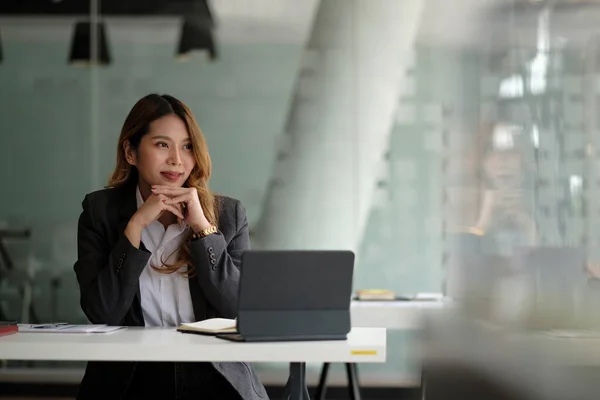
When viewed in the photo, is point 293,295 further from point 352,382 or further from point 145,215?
point 352,382

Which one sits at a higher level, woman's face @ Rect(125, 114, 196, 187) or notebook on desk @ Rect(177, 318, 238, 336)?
woman's face @ Rect(125, 114, 196, 187)

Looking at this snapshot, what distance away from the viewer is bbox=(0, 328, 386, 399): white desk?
7.34ft

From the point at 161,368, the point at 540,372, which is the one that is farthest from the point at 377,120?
the point at 540,372

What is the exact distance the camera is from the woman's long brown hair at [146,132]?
9.79ft

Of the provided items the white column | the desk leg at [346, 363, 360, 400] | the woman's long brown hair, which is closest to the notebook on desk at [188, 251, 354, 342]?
the woman's long brown hair

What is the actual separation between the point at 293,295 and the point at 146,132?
37.1 inches

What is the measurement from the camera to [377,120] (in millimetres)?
6191

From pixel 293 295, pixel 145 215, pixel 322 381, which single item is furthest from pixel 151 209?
pixel 322 381

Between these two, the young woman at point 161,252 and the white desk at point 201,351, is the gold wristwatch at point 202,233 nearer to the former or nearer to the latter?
the young woman at point 161,252

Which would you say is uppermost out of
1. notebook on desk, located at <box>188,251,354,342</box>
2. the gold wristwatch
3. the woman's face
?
the woman's face

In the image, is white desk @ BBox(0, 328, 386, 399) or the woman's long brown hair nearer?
white desk @ BBox(0, 328, 386, 399)

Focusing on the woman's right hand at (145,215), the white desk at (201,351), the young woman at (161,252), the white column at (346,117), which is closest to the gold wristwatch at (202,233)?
the young woman at (161,252)

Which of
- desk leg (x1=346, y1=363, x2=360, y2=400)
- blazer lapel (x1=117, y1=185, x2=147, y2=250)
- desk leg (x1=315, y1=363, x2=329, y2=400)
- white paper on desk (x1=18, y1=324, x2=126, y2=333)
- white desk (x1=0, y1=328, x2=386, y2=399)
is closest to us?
white desk (x1=0, y1=328, x2=386, y2=399)

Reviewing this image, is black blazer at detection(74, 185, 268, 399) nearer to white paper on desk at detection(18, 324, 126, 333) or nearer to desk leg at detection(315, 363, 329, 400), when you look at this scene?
white paper on desk at detection(18, 324, 126, 333)
